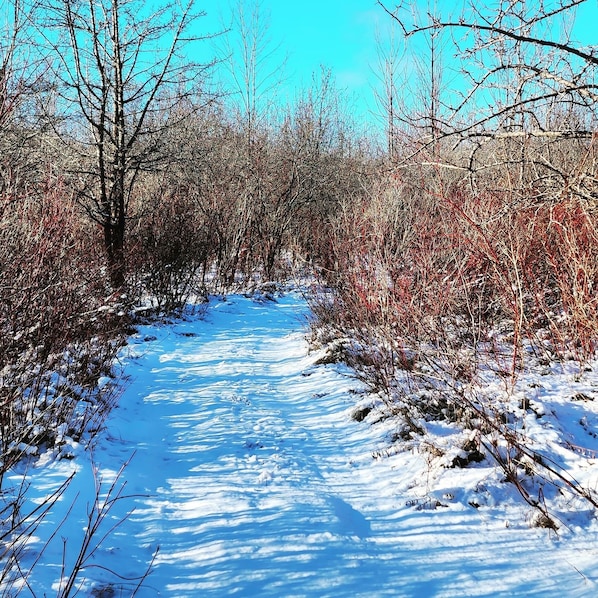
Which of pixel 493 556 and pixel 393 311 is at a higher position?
pixel 393 311

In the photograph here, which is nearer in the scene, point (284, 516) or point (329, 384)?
point (284, 516)

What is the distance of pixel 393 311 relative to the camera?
16.5 feet

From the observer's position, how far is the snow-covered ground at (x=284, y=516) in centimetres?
231

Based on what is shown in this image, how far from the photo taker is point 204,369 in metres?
6.05

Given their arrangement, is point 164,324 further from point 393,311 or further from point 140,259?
point 393,311

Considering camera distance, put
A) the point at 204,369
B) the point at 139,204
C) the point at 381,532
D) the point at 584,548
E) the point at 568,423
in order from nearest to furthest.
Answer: the point at 584,548, the point at 381,532, the point at 568,423, the point at 204,369, the point at 139,204

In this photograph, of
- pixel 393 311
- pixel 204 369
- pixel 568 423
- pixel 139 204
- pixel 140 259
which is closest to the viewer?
pixel 568 423

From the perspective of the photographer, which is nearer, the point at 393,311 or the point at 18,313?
the point at 18,313

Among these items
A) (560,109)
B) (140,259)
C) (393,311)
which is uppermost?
(560,109)

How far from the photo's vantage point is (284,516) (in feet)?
9.50

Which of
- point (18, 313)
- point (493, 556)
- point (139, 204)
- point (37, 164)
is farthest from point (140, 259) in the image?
point (493, 556)

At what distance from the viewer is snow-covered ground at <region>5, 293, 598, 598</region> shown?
7.57 feet

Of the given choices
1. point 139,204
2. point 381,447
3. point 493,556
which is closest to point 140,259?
point 139,204

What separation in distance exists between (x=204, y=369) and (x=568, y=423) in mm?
4196
